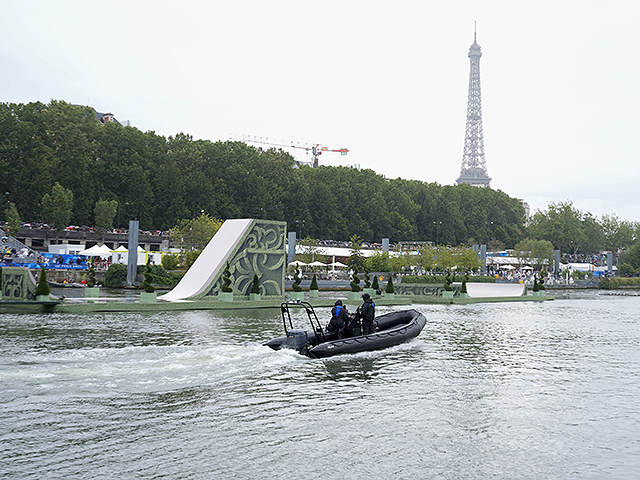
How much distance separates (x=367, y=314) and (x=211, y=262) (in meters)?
15.4

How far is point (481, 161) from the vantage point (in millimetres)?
195125

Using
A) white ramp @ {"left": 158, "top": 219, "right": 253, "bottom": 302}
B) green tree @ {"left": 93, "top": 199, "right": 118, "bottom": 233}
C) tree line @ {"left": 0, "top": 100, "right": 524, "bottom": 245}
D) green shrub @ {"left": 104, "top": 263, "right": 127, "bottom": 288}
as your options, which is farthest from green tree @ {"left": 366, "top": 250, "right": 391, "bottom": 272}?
white ramp @ {"left": 158, "top": 219, "right": 253, "bottom": 302}

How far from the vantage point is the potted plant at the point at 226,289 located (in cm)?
2916

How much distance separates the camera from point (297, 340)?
16.0 metres

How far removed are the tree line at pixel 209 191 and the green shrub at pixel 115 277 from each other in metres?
20.1

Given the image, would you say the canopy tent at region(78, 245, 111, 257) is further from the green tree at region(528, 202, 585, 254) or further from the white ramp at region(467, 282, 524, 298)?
the green tree at region(528, 202, 585, 254)

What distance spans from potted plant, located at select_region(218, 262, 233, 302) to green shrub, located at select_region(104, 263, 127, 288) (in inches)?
671

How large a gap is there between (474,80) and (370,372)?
199 m

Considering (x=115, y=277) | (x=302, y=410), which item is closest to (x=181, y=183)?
(x=115, y=277)

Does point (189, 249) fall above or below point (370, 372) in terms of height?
above

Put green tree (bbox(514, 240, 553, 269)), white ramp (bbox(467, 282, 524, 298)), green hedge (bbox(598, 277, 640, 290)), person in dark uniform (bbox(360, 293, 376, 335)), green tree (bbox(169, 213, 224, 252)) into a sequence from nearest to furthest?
person in dark uniform (bbox(360, 293, 376, 335)), white ramp (bbox(467, 282, 524, 298)), green tree (bbox(169, 213, 224, 252)), green hedge (bbox(598, 277, 640, 290)), green tree (bbox(514, 240, 553, 269))

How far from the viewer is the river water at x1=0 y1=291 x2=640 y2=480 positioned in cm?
832

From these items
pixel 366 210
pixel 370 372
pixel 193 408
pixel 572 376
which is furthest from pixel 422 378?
pixel 366 210

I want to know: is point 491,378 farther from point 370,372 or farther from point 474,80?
point 474,80
